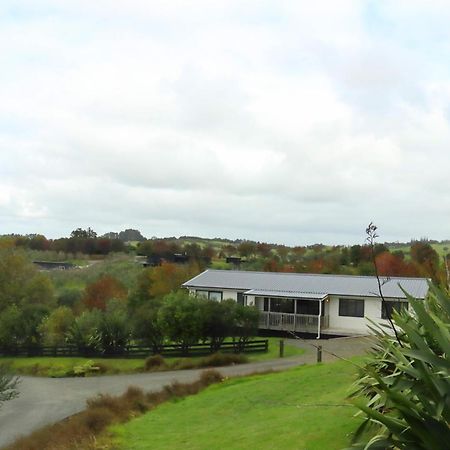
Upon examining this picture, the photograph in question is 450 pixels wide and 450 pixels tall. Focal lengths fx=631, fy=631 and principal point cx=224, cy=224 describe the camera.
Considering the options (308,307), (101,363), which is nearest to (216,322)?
(101,363)

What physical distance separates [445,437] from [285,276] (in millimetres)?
38701

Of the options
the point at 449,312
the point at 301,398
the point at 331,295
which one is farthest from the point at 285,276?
the point at 449,312

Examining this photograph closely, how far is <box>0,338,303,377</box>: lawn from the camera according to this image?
30594 mm

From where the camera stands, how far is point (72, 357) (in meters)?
35.1

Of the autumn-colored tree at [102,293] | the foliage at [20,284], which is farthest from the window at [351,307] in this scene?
the foliage at [20,284]

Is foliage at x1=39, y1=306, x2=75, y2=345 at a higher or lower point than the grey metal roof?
lower

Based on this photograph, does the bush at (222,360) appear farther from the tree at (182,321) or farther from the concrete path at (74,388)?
the tree at (182,321)

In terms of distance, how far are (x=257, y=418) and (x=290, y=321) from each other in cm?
2317

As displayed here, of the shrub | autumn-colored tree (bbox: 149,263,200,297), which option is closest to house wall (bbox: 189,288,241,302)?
autumn-colored tree (bbox: 149,263,200,297)

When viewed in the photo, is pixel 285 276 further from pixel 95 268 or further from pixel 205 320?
pixel 95 268

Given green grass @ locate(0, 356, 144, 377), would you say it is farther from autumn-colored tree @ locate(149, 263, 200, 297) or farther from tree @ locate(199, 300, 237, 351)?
autumn-colored tree @ locate(149, 263, 200, 297)

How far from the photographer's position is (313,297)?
36.6 metres

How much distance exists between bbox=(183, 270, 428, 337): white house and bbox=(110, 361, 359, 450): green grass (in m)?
15.4

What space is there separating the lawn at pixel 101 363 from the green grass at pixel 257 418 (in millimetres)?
8944
